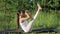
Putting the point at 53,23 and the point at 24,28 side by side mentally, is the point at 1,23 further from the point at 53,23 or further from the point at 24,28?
the point at 24,28

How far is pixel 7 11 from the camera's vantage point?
562 cm

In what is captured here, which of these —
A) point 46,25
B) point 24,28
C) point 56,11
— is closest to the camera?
point 24,28

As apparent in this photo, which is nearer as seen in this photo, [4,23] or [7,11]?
[4,23]

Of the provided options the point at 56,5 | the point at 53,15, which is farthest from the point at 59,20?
the point at 56,5

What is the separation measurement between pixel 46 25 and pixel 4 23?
43.9 inches

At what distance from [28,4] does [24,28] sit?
2279 millimetres

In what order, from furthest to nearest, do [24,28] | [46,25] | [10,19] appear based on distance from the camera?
[10,19] < [46,25] < [24,28]

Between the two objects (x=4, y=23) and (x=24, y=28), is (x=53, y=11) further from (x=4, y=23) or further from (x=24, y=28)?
(x=24, y=28)

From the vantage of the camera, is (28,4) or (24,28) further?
(28,4)

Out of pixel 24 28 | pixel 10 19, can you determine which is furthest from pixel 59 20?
Answer: pixel 24 28

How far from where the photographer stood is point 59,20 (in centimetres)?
547

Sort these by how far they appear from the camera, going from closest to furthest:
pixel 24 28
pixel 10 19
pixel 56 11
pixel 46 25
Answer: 1. pixel 24 28
2. pixel 46 25
3. pixel 10 19
4. pixel 56 11

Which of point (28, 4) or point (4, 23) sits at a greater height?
point (28, 4)

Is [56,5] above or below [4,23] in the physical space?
above
